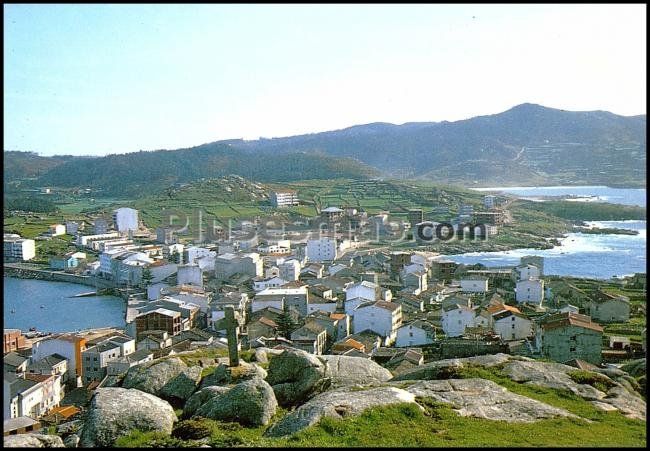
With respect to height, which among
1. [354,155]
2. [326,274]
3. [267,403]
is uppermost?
[354,155]

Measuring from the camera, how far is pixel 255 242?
33.4 meters

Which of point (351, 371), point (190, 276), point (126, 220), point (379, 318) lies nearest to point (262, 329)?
point (379, 318)

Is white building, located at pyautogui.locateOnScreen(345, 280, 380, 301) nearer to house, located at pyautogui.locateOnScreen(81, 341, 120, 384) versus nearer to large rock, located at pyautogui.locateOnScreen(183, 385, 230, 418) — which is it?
house, located at pyautogui.locateOnScreen(81, 341, 120, 384)

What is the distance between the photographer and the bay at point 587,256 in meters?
26.2

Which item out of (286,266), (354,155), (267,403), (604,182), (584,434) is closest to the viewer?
(584,434)

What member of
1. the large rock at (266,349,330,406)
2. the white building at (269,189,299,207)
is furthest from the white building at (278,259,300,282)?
the white building at (269,189,299,207)

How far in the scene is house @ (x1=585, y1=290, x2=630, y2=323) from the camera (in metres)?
16.6

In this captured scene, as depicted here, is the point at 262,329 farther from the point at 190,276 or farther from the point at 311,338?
the point at 190,276

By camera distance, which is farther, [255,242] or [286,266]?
[255,242]

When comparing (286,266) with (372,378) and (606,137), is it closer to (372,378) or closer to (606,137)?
(372,378)

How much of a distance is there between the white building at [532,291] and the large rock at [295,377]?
1391 cm

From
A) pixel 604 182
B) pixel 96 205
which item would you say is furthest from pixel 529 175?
pixel 96 205

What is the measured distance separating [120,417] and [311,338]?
887 centimetres

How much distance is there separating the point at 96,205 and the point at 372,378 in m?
53.8
